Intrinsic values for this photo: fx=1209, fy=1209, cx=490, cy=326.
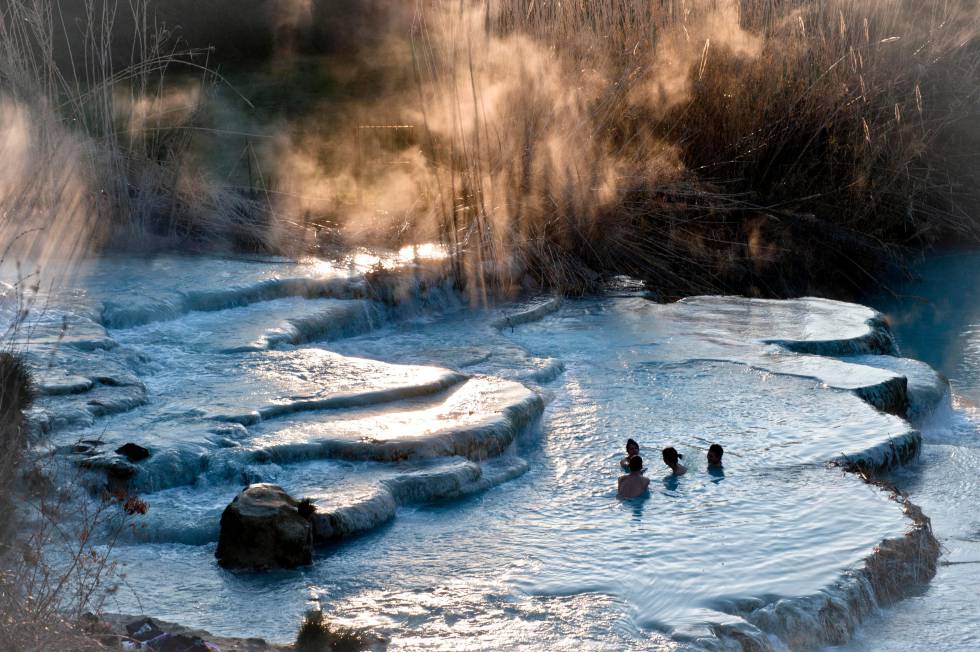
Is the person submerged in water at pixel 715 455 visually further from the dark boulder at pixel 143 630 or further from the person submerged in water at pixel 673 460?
the dark boulder at pixel 143 630

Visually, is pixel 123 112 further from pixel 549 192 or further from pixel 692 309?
pixel 692 309

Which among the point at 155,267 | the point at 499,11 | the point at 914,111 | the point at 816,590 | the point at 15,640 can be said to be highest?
the point at 499,11

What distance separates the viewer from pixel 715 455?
12.3 feet

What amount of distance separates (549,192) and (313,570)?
405cm

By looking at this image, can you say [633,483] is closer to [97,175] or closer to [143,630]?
[143,630]

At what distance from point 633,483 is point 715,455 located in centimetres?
35

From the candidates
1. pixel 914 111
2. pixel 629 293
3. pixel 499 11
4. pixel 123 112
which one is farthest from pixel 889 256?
pixel 123 112

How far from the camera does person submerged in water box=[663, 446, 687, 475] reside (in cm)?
369

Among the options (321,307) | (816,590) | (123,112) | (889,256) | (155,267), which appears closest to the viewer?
(816,590)

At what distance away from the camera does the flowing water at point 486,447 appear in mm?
2902

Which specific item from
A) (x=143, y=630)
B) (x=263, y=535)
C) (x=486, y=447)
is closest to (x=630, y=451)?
(x=486, y=447)

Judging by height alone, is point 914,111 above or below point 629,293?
above

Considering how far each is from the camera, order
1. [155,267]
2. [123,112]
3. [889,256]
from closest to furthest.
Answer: [155,267] → [123,112] → [889,256]

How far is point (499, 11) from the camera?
273 inches
